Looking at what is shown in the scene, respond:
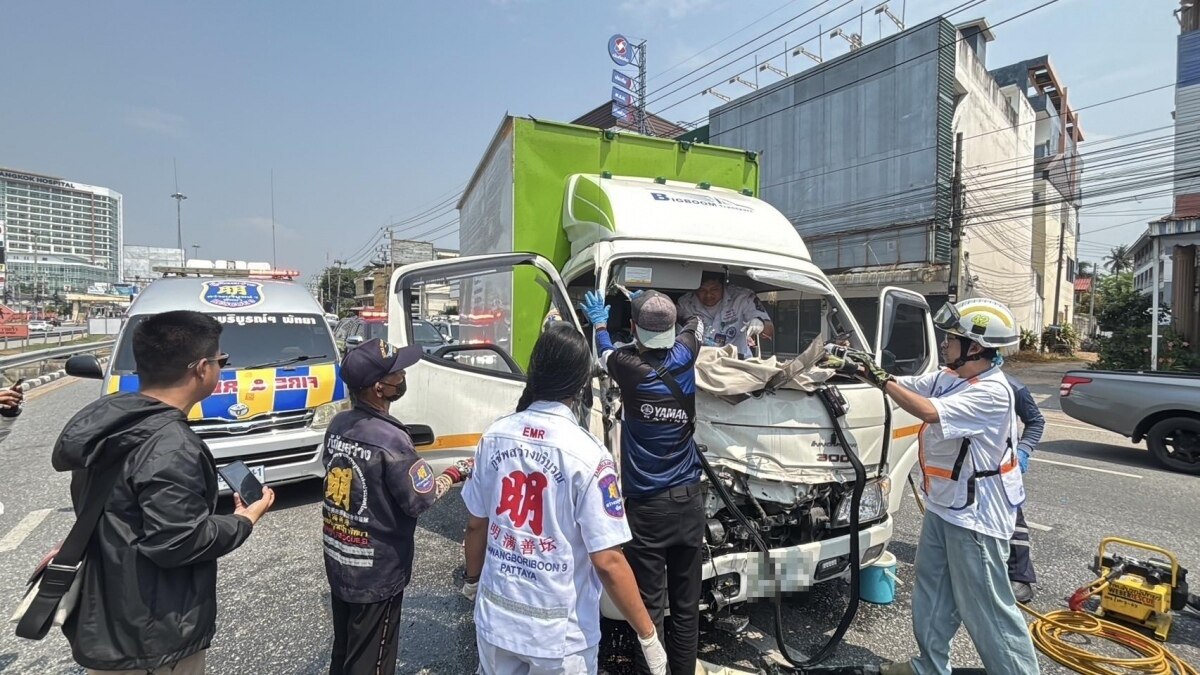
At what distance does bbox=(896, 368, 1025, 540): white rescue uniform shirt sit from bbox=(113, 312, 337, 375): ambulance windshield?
5.39m

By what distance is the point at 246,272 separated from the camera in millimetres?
7848

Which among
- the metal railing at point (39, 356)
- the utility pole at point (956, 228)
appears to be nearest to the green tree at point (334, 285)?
the metal railing at point (39, 356)

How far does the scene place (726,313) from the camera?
15.0 feet

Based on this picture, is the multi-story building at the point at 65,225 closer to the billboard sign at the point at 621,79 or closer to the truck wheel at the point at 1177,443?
the billboard sign at the point at 621,79

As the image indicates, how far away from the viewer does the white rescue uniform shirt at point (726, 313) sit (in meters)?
4.46

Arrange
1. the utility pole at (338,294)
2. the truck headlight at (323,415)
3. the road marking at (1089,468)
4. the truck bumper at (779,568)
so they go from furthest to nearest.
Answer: the utility pole at (338,294) < the road marking at (1089,468) < the truck headlight at (323,415) < the truck bumper at (779,568)

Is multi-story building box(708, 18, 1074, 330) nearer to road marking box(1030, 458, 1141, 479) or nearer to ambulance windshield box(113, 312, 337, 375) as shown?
road marking box(1030, 458, 1141, 479)

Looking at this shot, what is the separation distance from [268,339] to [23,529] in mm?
2335

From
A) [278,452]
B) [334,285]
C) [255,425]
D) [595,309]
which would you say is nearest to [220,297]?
[255,425]

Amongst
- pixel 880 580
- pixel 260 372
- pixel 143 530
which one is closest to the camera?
pixel 143 530

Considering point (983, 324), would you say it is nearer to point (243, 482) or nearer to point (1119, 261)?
point (243, 482)

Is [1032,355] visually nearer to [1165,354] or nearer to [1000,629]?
[1165,354]

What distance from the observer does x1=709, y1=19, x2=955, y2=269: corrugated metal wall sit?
2108 cm

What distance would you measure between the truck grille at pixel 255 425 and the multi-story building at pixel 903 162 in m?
18.2
